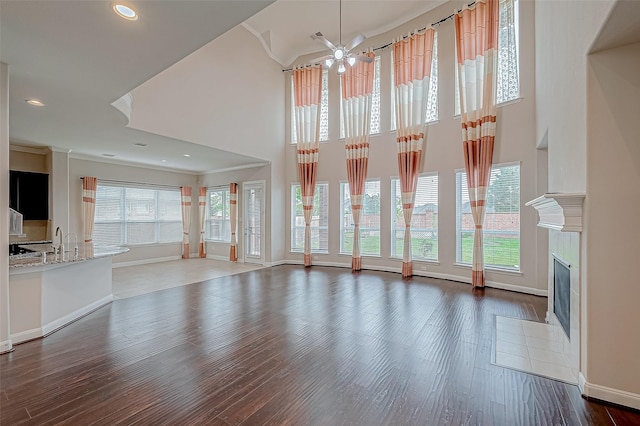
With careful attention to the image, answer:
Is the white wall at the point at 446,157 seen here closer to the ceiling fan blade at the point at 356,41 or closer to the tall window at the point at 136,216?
the ceiling fan blade at the point at 356,41

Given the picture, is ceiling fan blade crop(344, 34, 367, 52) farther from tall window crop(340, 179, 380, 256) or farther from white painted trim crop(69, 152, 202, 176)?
white painted trim crop(69, 152, 202, 176)

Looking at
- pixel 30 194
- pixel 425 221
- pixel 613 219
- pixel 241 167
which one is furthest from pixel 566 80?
pixel 30 194

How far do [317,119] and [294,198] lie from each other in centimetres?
229

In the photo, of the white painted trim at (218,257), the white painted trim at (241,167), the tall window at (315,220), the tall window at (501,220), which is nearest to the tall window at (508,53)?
the tall window at (501,220)

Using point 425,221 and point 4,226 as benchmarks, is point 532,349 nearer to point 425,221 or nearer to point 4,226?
point 425,221

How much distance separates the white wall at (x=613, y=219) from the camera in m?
2.09

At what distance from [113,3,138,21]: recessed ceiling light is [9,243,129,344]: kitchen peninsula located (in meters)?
2.97

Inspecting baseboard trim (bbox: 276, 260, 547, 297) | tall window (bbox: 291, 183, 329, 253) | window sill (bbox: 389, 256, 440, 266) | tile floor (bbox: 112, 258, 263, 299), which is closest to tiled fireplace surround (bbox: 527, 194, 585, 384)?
baseboard trim (bbox: 276, 260, 547, 297)

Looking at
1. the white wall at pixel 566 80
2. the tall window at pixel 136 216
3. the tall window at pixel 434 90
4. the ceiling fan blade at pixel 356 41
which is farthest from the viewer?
the tall window at pixel 136 216

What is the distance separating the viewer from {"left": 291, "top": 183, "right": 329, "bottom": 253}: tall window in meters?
7.86

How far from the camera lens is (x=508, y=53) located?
5434 mm

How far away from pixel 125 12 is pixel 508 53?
6226 millimetres

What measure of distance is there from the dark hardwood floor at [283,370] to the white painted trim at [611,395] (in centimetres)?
7

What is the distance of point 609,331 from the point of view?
2160 mm
